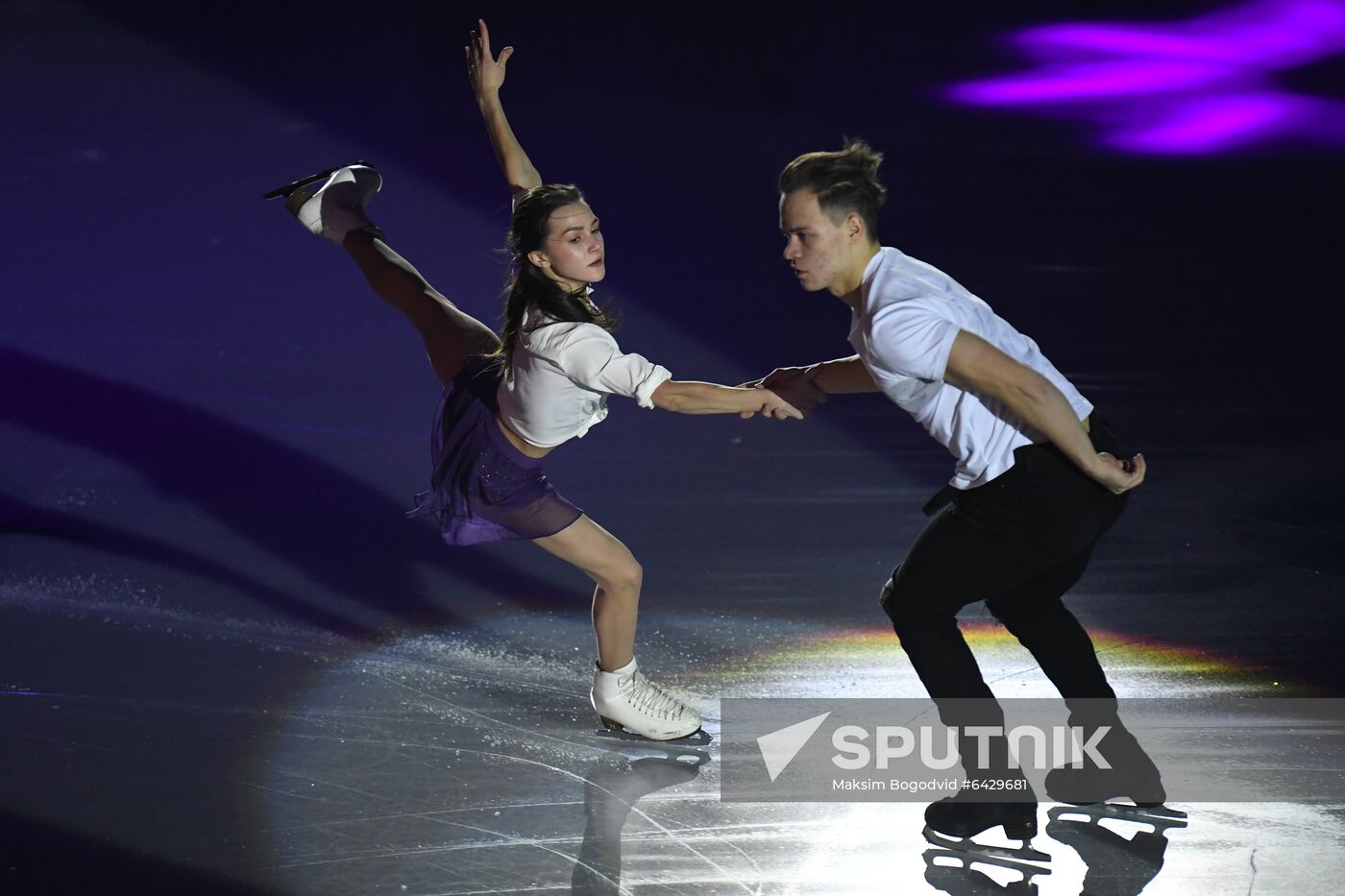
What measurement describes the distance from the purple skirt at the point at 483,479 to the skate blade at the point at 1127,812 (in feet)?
4.02

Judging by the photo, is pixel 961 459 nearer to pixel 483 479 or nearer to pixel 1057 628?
pixel 1057 628

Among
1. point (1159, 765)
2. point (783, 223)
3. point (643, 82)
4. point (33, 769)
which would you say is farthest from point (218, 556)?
point (643, 82)

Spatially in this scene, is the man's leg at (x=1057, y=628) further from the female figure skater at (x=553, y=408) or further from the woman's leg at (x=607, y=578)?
the woman's leg at (x=607, y=578)

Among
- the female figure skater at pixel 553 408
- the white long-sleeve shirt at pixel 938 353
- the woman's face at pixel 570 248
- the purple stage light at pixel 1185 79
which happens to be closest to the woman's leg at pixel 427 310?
the female figure skater at pixel 553 408

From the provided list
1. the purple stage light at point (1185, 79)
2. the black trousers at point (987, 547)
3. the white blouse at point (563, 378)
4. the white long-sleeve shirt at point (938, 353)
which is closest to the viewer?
the white long-sleeve shirt at point (938, 353)

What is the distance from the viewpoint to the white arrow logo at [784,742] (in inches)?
123

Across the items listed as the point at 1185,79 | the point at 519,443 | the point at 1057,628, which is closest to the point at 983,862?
the point at 1057,628

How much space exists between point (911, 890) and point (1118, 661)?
128cm

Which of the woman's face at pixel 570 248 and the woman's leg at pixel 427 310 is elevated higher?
the woman's face at pixel 570 248

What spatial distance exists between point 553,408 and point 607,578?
0.43m

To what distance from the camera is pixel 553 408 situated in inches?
123

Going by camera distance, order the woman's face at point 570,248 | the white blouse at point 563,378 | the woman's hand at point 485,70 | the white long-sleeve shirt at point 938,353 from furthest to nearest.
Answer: the woman's hand at point 485,70 < the woman's face at point 570,248 < the white blouse at point 563,378 < the white long-sleeve shirt at point 938,353

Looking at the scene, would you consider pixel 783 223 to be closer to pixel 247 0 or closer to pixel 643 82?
pixel 643 82

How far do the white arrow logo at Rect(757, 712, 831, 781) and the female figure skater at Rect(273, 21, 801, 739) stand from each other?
0.18 m
